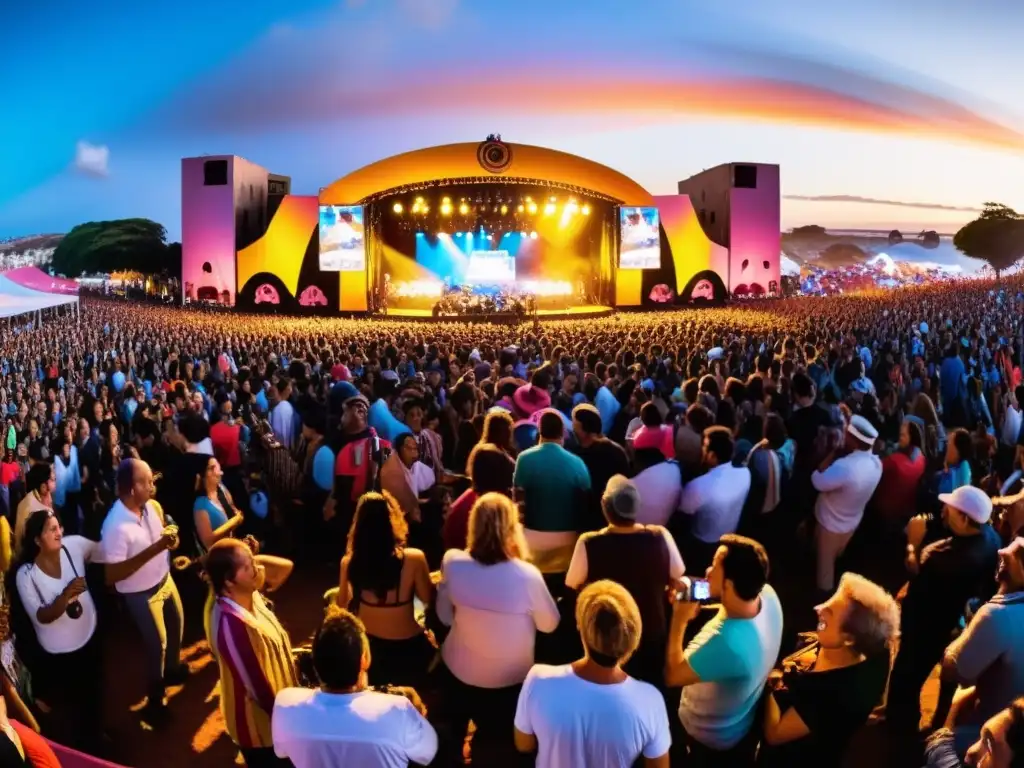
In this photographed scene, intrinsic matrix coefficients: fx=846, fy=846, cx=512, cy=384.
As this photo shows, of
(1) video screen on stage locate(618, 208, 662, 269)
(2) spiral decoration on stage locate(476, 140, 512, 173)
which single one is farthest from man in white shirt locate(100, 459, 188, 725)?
(1) video screen on stage locate(618, 208, 662, 269)

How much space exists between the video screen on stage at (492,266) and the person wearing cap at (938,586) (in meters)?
Result: 31.8

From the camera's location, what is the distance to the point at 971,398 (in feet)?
27.5

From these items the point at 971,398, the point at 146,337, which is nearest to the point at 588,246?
the point at 146,337

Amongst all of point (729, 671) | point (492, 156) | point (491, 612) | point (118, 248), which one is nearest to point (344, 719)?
point (491, 612)

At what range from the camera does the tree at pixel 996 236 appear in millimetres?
31328

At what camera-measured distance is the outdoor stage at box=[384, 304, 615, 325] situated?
28.7 meters

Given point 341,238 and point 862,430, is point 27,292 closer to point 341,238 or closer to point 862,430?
point 862,430

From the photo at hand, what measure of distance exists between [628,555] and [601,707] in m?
1.05

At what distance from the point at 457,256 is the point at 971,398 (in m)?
28.4

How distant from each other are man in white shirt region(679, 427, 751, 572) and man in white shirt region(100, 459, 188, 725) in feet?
8.72

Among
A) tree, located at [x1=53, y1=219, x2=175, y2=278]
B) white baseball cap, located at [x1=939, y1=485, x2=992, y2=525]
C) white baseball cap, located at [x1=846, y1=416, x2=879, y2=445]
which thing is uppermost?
tree, located at [x1=53, y1=219, x2=175, y2=278]

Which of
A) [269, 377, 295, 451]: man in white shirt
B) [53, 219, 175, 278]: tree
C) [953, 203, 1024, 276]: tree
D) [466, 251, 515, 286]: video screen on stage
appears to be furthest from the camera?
[53, 219, 175, 278]: tree

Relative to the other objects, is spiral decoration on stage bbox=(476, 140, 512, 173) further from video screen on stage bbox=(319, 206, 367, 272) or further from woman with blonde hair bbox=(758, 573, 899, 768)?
woman with blonde hair bbox=(758, 573, 899, 768)

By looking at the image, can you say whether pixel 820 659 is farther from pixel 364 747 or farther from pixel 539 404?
pixel 539 404
